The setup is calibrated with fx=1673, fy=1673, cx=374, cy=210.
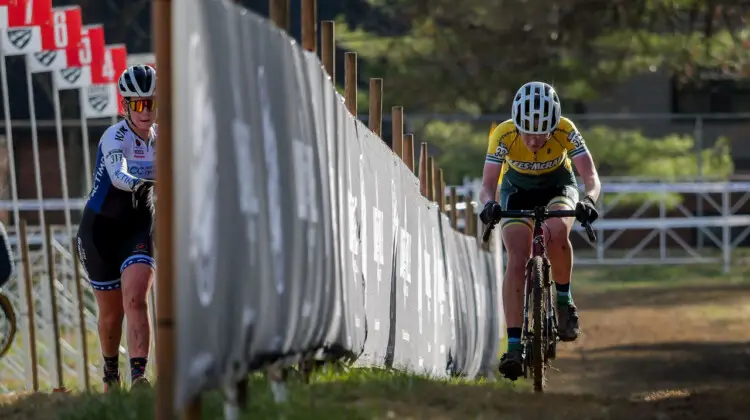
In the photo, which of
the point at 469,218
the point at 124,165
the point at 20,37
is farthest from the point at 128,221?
the point at 469,218

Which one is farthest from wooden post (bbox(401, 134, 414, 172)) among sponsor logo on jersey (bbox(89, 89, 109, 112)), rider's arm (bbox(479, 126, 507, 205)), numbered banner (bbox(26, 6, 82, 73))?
sponsor logo on jersey (bbox(89, 89, 109, 112))

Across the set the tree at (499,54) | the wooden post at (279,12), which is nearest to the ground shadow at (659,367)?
the wooden post at (279,12)

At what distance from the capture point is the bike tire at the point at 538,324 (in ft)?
31.8

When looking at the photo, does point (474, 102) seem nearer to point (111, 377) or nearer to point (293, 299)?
point (111, 377)

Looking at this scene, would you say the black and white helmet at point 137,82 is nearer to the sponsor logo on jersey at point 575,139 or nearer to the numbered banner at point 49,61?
the sponsor logo on jersey at point 575,139

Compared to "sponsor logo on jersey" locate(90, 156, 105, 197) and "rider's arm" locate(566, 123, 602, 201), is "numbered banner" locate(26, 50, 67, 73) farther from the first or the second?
"sponsor logo on jersey" locate(90, 156, 105, 197)

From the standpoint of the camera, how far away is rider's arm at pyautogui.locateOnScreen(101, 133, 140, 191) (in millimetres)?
8477

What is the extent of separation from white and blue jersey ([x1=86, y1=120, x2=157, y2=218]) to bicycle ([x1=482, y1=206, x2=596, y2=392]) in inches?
81.2

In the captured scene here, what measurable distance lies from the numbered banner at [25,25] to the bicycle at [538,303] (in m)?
6.12

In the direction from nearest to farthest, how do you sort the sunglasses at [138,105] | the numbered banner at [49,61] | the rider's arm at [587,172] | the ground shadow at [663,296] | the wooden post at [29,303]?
the sunglasses at [138,105] → the rider's arm at [587,172] → the wooden post at [29,303] → the numbered banner at [49,61] → the ground shadow at [663,296]

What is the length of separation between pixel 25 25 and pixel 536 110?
21.0ft

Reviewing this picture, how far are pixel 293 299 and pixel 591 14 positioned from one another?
2017cm

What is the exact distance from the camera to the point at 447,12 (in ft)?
97.5

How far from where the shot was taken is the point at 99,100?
17.3 meters
